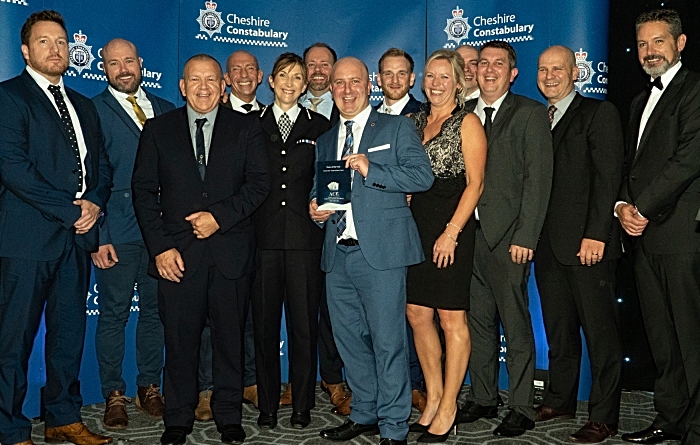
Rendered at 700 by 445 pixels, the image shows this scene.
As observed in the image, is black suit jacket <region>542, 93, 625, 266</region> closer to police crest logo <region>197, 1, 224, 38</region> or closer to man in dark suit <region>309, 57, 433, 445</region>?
man in dark suit <region>309, 57, 433, 445</region>

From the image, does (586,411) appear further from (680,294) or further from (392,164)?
(392,164)

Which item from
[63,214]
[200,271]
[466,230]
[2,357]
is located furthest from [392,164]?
[2,357]

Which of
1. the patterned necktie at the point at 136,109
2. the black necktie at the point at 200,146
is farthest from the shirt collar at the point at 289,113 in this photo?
the patterned necktie at the point at 136,109

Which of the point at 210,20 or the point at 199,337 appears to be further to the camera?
the point at 210,20

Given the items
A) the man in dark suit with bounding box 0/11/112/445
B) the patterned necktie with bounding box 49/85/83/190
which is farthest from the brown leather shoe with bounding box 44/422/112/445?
the patterned necktie with bounding box 49/85/83/190

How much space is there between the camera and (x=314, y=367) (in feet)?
15.2

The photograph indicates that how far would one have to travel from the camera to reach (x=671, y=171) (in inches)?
160

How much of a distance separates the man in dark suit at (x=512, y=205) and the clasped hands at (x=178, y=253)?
64.0 inches

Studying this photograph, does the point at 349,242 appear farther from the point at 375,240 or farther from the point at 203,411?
the point at 203,411

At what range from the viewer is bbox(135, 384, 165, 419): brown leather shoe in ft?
16.0

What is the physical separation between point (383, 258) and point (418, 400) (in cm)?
144

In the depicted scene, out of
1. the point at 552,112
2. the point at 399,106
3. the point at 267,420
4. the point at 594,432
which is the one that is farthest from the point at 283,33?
the point at 594,432

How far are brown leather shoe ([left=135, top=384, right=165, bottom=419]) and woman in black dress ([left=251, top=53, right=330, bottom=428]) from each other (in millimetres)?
770

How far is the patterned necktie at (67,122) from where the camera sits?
14.1 feet
